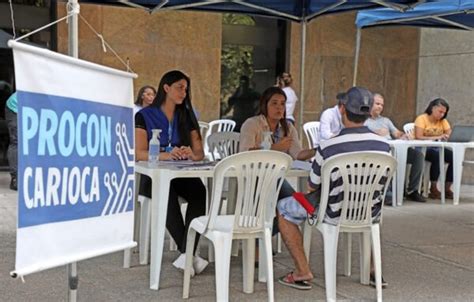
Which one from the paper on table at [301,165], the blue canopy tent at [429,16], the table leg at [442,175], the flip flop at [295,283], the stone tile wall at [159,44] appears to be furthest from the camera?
the stone tile wall at [159,44]

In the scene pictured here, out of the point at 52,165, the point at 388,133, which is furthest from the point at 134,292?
the point at 388,133

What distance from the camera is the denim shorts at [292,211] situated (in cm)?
431

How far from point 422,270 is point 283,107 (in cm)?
168

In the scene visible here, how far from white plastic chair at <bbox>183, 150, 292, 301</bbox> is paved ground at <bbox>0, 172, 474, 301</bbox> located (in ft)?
1.21

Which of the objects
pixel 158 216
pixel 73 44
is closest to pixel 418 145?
pixel 158 216

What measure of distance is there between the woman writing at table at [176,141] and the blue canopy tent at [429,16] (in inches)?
121

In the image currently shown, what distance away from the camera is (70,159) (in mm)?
2609

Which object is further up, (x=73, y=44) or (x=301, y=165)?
(x=73, y=44)

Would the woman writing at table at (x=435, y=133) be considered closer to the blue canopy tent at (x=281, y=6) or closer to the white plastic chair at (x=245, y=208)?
the blue canopy tent at (x=281, y=6)

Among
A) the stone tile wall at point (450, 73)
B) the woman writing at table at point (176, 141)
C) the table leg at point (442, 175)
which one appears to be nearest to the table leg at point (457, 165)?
the table leg at point (442, 175)

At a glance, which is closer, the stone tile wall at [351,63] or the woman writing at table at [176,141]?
the woman writing at table at [176,141]

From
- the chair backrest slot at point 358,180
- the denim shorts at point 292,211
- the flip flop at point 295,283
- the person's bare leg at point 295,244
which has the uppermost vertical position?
the chair backrest slot at point 358,180

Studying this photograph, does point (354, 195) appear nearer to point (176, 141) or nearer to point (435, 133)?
point (176, 141)

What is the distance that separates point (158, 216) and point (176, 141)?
0.97 m
